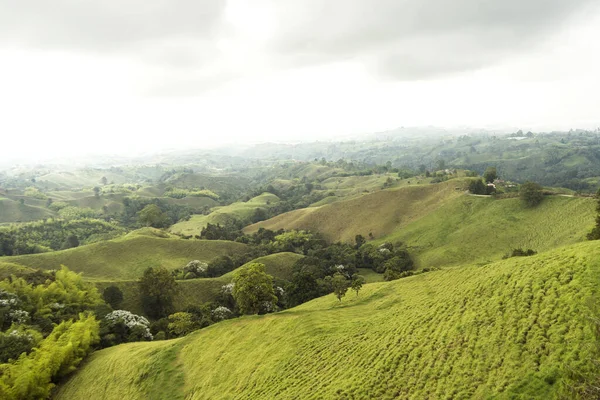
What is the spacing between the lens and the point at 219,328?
40.9 metres

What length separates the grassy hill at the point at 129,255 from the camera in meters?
82.9

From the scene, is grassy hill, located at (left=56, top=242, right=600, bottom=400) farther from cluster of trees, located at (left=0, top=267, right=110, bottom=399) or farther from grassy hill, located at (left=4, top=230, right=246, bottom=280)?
grassy hill, located at (left=4, top=230, right=246, bottom=280)

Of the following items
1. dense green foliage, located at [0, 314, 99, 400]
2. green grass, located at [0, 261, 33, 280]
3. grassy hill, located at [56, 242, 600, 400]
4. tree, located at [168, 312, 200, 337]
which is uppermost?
grassy hill, located at [56, 242, 600, 400]

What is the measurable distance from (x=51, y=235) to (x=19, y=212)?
79911mm

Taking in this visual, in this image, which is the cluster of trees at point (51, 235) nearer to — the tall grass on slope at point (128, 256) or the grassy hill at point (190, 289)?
the tall grass on slope at point (128, 256)

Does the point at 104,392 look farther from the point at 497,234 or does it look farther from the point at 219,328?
the point at 497,234

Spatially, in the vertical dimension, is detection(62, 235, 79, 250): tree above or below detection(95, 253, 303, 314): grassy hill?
below

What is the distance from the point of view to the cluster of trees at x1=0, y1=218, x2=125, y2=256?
352 ft

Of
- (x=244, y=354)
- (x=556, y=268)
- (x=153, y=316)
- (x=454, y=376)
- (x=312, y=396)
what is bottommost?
(x=153, y=316)

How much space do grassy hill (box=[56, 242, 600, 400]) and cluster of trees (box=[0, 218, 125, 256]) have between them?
90.1m

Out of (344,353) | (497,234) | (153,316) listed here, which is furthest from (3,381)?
(497,234)

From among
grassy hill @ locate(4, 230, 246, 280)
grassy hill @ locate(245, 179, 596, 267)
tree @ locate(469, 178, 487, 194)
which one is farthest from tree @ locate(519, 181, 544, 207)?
grassy hill @ locate(4, 230, 246, 280)

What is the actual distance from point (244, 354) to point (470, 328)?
21.3 meters

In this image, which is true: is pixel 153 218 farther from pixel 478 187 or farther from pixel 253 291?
pixel 478 187
